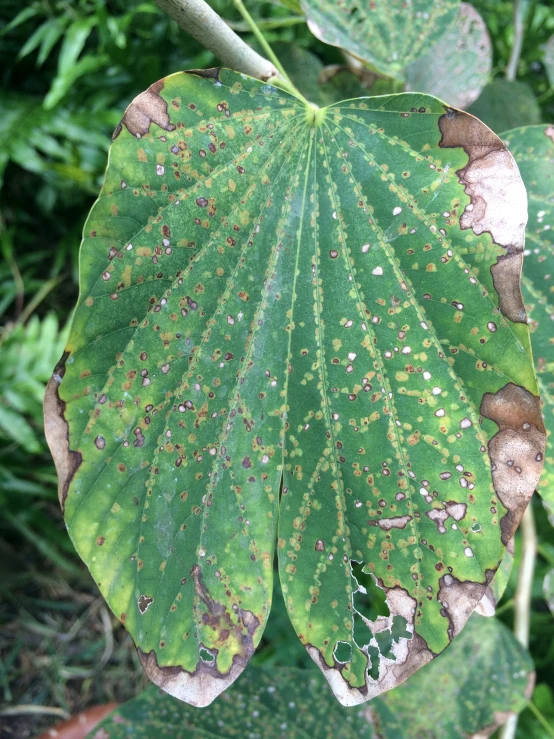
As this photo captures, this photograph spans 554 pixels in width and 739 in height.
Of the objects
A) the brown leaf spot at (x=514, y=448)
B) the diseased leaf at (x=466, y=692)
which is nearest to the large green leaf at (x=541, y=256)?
the brown leaf spot at (x=514, y=448)

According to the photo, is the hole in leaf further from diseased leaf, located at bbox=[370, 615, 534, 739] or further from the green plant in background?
diseased leaf, located at bbox=[370, 615, 534, 739]

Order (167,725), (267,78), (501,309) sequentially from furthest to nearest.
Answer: (167,725), (267,78), (501,309)

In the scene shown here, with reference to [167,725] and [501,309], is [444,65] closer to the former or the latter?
[501,309]

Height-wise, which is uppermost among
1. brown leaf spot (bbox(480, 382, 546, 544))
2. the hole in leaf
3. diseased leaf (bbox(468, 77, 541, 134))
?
diseased leaf (bbox(468, 77, 541, 134))

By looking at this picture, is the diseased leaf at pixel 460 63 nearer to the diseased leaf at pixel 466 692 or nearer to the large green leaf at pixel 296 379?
the large green leaf at pixel 296 379

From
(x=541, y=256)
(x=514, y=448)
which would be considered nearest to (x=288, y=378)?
(x=514, y=448)

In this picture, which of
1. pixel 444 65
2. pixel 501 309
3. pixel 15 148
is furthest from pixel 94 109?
pixel 501 309

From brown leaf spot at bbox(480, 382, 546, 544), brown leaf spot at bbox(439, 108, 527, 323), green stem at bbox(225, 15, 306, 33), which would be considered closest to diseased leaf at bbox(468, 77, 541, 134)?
green stem at bbox(225, 15, 306, 33)
